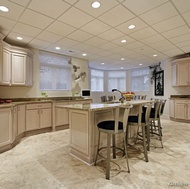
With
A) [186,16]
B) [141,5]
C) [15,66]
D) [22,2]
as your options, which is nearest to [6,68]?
[15,66]

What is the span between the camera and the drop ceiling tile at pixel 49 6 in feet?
7.36

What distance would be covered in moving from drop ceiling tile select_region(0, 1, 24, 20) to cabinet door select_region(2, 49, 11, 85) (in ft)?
3.50

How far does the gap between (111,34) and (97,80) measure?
5.12 meters

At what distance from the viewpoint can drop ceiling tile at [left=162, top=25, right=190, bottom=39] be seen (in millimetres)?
3206

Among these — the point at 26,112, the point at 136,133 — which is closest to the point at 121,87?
the point at 136,133

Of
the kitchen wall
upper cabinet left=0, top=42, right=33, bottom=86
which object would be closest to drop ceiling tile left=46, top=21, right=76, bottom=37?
upper cabinet left=0, top=42, right=33, bottom=86

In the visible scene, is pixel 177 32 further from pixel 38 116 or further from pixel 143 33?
pixel 38 116

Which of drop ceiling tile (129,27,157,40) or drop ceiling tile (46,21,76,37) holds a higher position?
drop ceiling tile (129,27,157,40)

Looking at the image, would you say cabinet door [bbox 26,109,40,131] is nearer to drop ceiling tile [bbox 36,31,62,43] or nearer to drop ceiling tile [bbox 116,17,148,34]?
drop ceiling tile [bbox 36,31,62,43]

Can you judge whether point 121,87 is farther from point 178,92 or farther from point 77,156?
point 77,156

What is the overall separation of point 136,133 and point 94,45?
2847 mm

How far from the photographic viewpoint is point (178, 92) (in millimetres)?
5941

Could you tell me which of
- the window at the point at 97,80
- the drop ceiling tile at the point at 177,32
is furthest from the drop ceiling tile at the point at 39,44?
the window at the point at 97,80

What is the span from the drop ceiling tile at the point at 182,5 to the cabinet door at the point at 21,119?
409cm
